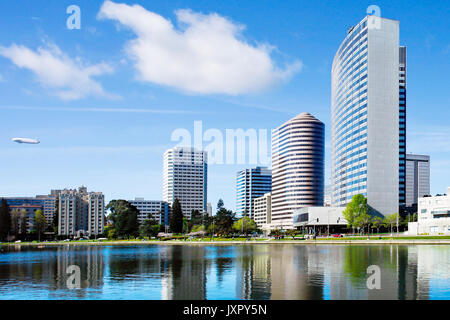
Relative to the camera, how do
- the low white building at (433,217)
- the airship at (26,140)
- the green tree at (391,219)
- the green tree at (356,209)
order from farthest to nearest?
the green tree at (356,209)
the green tree at (391,219)
the low white building at (433,217)
the airship at (26,140)

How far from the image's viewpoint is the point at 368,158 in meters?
186

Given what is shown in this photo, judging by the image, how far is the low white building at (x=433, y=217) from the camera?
150750 millimetres

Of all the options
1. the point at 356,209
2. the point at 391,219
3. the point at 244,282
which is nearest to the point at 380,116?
the point at 356,209

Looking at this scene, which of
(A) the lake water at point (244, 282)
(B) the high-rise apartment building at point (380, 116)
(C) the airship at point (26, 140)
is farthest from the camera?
(B) the high-rise apartment building at point (380, 116)

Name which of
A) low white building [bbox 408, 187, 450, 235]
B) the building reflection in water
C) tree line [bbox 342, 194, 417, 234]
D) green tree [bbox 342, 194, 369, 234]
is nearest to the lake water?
the building reflection in water

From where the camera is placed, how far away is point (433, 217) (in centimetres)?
16112

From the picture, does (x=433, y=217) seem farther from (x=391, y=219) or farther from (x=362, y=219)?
(x=362, y=219)

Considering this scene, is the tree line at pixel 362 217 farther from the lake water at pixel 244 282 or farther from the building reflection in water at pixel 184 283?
the building reflection in water at pixel 184 283

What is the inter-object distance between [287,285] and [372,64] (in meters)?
163

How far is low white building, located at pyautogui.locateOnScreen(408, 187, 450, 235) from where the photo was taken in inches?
5935

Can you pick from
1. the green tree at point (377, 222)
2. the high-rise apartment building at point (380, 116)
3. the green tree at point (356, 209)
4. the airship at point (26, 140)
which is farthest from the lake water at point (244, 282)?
the high-rise apartment building at point (380, 116)

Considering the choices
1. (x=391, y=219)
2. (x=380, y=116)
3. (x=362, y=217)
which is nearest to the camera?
(x=362, y=217)
